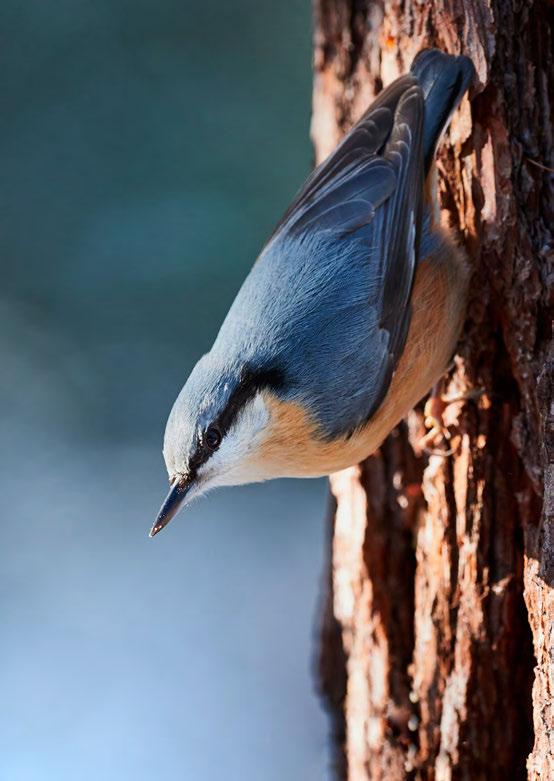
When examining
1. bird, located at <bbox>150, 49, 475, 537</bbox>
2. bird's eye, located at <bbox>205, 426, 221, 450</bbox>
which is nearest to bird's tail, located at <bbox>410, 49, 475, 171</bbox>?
bird, located at <bbox>150, 49, 475, 537</bbox>

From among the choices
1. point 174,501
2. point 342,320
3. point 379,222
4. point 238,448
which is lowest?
point 174,501

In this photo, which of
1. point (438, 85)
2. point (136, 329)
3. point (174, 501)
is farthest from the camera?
point (136, 329)

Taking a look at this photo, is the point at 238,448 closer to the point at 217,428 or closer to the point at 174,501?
the point at 217,428

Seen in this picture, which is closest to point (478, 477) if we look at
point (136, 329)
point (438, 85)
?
point (438, 85)

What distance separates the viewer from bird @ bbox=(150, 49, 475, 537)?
7.91ft

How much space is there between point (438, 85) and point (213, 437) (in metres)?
0.96

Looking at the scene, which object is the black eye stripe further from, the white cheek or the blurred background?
the blurred background

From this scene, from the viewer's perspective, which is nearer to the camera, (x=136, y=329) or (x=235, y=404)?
(x=235, y=404)

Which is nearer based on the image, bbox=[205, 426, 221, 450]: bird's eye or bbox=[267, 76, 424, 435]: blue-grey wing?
bbox=[205, 426, 221, 450]: bird's eye

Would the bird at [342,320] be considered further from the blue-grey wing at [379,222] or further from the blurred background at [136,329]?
the blurred background at [136,329]

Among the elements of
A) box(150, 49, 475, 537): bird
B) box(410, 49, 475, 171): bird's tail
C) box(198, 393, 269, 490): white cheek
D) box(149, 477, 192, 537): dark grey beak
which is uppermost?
box(410, 49, 475, 171): bird's tail

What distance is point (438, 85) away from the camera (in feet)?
8.16

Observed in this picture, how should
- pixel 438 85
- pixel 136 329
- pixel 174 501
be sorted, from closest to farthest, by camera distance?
pixel 174 501
pixel 438 85
pixel 136 329

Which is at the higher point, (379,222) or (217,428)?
(379,222)
